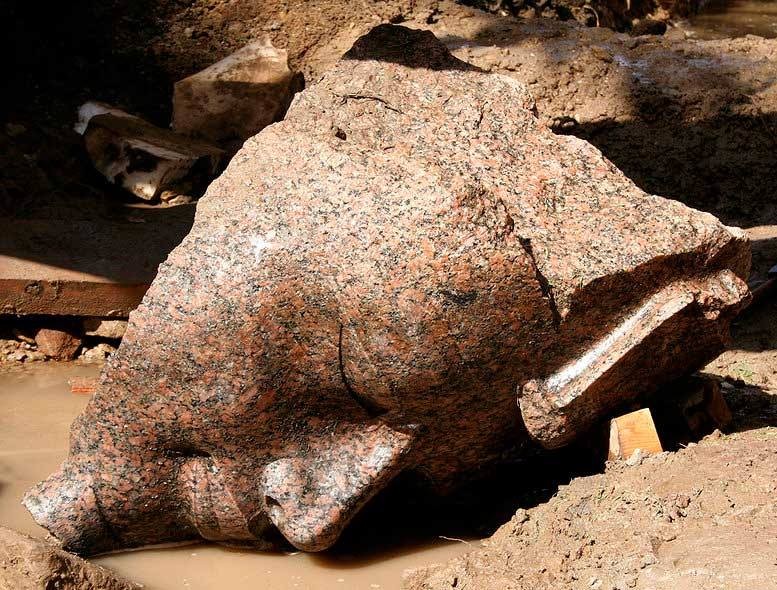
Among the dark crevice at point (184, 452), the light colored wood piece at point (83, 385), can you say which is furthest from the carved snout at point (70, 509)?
the light colored wood piece at point (83, 385)

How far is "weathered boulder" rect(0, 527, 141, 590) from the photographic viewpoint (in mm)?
2984

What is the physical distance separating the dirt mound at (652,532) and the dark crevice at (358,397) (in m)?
0.53

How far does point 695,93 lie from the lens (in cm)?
600

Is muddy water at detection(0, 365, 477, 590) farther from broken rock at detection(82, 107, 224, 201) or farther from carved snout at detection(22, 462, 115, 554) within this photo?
broken rock at detection(82, 107, 224, 201)

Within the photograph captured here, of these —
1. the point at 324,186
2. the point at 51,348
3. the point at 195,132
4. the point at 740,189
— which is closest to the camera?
the point at 324,186

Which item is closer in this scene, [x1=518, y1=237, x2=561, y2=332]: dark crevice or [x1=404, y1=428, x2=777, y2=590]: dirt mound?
[x1=404, y1=428, x2=777, y2=590]: dirt mound

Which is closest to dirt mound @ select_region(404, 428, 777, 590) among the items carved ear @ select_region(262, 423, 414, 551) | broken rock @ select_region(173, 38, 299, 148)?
carved ear @ select_region(262, 423, 414, 551)

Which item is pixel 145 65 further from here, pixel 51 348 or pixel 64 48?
pixel 51 348

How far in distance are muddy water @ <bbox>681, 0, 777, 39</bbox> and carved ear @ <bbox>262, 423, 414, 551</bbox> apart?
659 cm

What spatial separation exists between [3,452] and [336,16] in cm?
373

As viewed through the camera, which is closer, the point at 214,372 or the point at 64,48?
the point at 214,372

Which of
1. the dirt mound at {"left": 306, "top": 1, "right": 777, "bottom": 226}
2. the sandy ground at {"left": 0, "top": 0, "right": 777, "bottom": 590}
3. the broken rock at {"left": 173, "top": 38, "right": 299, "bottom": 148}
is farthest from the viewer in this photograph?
the broken rock at {"left": 173, "top": 38, "right": 299, "bottom": 148}

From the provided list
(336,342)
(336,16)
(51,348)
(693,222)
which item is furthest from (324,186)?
(336,16)

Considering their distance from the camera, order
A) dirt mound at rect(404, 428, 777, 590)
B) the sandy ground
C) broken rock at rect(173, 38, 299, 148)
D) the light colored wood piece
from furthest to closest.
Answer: broken rock at rect(173, 38, 299, 148), the light colored wood piece, the sandy ground, dirt mound at rect(404, 428, 777, 590)
